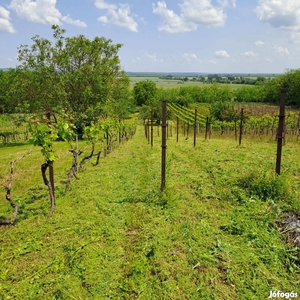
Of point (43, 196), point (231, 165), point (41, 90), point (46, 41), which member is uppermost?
point (46, 41)

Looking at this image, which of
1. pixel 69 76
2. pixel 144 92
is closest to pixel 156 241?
pixel 69 76

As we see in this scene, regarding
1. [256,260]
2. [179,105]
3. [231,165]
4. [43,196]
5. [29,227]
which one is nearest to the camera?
[256,260]

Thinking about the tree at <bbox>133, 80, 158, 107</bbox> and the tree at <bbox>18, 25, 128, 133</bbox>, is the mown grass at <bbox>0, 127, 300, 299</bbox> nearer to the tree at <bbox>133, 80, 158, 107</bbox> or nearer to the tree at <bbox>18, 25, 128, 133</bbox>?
the tree at <bbox>18, 25, 128, 133</bbox>

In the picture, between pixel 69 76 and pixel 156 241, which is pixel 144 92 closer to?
pixel 69 76

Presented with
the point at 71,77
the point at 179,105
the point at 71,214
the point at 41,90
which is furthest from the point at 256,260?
the point at 179,105

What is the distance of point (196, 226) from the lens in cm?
428

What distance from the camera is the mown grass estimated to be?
10.1 feet

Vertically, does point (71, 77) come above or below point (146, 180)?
above

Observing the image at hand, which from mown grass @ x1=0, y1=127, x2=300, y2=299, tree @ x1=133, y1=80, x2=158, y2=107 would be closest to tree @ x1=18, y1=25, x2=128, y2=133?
mown grass @ x1=0, y1=127, x2=300, y2=299

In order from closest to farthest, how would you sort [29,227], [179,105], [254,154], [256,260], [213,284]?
[213,284]
[256,260]
[29,227]
[254,154]
[179,105]

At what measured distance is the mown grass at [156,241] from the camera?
10.1 ft

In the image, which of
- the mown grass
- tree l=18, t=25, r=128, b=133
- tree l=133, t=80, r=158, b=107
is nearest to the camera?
the mown grass

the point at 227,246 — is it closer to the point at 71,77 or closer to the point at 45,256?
the point at 45,256

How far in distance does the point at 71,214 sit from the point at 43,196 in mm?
1766
